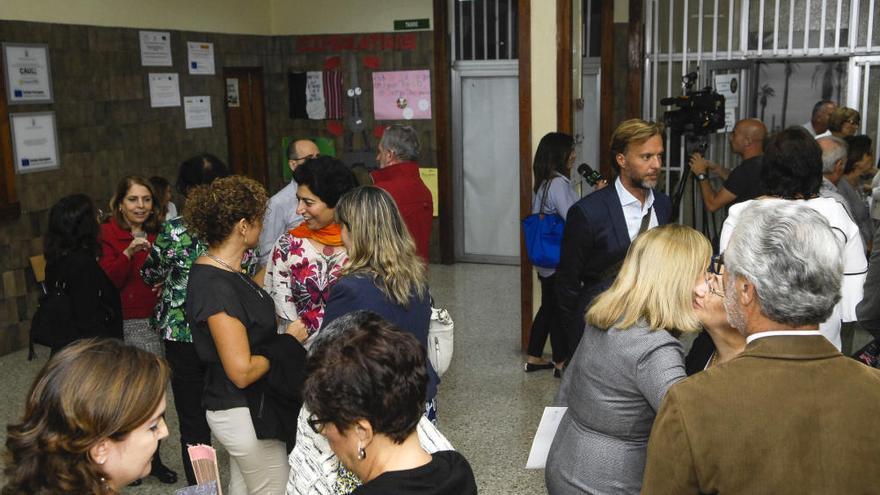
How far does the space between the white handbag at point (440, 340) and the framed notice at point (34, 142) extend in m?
4.20

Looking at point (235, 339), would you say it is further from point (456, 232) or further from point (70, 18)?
point (456, 232)

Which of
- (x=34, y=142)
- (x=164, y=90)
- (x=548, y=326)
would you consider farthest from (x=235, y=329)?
(x=164, y=90)

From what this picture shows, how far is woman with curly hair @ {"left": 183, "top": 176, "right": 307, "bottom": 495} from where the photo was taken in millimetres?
2742

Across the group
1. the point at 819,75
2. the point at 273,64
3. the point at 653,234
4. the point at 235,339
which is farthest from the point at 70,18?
the point at 819,75

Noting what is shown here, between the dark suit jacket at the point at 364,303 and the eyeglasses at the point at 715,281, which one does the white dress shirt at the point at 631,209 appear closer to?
the dark suit jacket at the point at 364,303

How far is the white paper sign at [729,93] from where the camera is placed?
7227 millimetres

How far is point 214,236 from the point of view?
9.45 ft

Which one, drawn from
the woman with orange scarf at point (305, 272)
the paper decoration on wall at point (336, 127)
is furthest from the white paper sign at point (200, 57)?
the woman with orange scarf at point (305, 272)

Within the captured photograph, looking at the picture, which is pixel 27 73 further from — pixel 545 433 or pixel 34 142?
pixel 545 433

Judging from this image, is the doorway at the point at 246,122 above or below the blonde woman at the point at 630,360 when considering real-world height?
above

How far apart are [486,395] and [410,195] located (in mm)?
1318

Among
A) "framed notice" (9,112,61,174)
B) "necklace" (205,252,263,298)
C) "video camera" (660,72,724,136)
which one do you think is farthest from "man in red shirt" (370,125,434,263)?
"framed notice" (9,112,61,174)

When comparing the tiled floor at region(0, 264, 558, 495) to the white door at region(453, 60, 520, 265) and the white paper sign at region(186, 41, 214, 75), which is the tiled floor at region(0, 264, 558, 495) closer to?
the white door at region(453, 60, 520, 265)

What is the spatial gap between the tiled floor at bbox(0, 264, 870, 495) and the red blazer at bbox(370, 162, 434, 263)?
3.15ft
